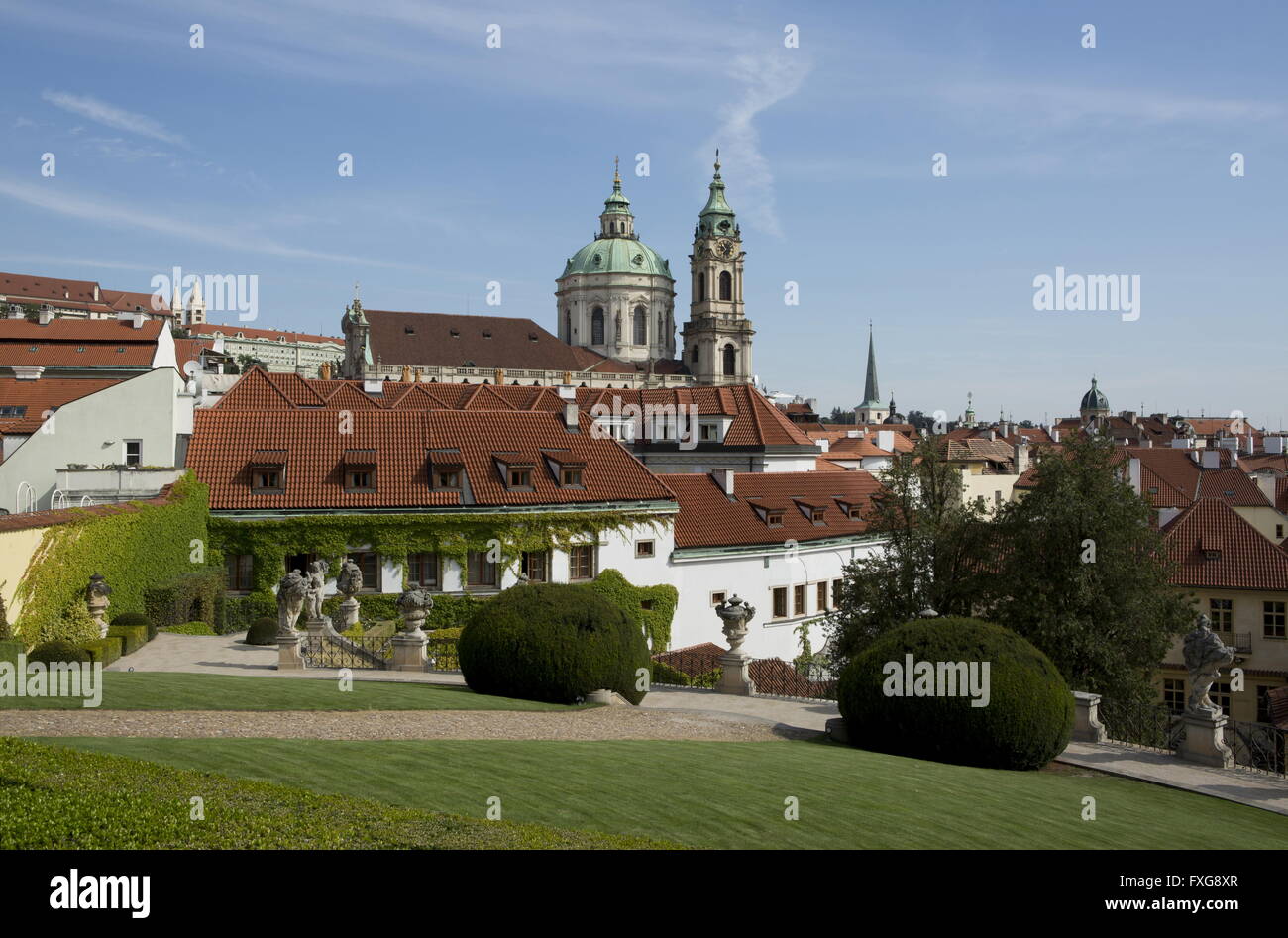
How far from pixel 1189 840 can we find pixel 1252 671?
26.9 m

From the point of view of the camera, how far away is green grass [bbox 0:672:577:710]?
56.0ft

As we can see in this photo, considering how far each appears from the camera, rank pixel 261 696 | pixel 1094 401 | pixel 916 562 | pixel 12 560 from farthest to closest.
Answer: pixel 1094 401, pixel 916 562, pixel 12 560, pixel 261 696

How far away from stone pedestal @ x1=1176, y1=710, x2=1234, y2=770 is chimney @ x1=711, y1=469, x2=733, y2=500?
26.4m

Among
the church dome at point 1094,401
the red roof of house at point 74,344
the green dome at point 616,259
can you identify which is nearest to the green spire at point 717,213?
the green dome at point 616,259

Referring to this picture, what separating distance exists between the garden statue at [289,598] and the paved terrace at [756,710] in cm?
107

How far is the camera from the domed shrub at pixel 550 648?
838 inches

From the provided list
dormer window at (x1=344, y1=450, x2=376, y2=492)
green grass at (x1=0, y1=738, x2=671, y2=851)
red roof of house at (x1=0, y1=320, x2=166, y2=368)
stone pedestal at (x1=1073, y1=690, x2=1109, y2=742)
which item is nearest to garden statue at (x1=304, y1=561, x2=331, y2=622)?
dormer window at (x1=344, y1=450, x2=376, y2=492)

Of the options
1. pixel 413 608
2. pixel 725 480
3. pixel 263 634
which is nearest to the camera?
pixel 413 608

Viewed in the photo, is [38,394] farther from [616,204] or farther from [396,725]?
[616,204]

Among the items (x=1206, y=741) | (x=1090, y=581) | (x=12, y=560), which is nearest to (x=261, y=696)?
(x=12, y=560)

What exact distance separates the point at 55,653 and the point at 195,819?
1282 cm

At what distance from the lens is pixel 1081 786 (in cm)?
1762

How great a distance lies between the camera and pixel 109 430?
36.5 m

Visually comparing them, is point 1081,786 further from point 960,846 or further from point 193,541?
point 193,541
